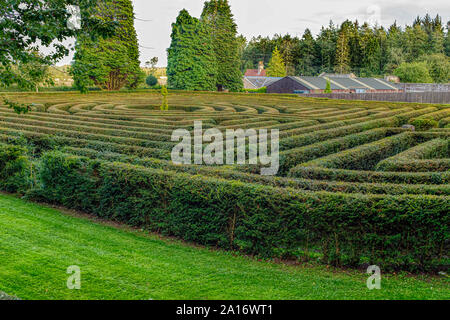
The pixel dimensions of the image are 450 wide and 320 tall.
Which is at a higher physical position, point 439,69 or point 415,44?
point 415,44

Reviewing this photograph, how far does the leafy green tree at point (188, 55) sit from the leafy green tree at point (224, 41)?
400 centimetres

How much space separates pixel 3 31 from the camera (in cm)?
491

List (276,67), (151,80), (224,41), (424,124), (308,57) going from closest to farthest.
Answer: (424,124), (151,80), (224,41), (276,67), (308,57)

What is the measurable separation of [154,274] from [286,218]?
8.06 ft

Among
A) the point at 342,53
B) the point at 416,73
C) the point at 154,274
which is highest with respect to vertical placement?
the point at 342,53

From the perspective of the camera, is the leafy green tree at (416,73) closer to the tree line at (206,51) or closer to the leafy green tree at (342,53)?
the leafy green tree at (342,53)

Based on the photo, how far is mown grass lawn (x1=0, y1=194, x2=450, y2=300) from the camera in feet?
16.9

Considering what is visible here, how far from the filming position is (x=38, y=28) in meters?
4.70

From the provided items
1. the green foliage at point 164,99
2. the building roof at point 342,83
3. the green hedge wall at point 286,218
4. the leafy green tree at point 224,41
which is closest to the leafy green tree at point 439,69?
the building roof at point 342,83

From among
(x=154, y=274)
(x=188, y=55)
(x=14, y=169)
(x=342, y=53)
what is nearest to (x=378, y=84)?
(x=342, y=53)

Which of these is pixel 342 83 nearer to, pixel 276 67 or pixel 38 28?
pixel 276 67

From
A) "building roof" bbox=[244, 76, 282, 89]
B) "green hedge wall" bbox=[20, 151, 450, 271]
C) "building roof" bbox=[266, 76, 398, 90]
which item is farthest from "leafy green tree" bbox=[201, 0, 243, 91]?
"green hedge wall" bbox=[20, 151, 450, 271]
